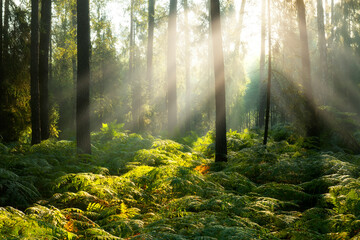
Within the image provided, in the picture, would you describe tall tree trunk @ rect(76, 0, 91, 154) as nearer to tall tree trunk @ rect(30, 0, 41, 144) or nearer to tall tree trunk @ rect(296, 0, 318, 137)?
tall tree trunk @ rect(30, 0, 41, 144)

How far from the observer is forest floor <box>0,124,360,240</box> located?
3125 millimetres

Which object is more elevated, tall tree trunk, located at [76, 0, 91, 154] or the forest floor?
tall tree trunk, located at [76, 0, 91, 154]

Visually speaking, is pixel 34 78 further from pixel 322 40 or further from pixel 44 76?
pixel 322 40

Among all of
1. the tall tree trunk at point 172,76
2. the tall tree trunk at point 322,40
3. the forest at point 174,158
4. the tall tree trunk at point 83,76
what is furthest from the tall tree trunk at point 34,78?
the tall tree trunk at point 322,40

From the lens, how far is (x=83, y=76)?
778cm

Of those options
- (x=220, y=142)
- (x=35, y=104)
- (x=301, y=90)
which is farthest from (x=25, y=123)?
(x=301, y=90)

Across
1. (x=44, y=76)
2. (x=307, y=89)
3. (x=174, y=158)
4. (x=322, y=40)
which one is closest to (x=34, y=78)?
(x=44, y=76)

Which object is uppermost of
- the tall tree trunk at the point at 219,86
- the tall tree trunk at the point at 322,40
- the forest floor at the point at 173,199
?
the tall tree trunk at the point at 322,40

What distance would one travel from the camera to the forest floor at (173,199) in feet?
10.3

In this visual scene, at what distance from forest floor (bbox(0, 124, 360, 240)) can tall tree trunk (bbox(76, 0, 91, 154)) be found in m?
0.47

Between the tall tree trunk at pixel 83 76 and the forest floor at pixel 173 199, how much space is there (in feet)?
1.54

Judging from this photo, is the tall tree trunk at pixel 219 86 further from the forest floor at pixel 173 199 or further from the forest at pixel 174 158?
the forest floor at pixel 173 199

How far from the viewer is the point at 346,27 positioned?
94.3 feet

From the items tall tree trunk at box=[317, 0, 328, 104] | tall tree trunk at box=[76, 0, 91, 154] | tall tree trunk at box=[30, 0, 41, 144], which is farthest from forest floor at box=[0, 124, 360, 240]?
tall tree trunk at box=[317, 0, 328, 104]
